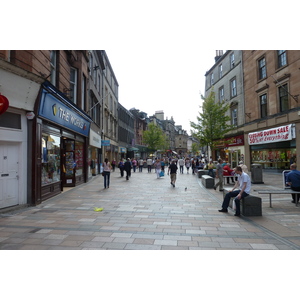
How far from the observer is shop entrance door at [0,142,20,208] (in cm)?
753

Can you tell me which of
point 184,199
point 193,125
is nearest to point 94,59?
point 193,125

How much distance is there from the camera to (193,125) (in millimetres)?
24625

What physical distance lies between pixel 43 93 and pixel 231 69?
85.7ft

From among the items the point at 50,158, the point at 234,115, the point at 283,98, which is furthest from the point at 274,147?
the point at 50,158

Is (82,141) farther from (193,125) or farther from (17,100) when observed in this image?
(193,125)

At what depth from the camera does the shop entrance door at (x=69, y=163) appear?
43.5 ft

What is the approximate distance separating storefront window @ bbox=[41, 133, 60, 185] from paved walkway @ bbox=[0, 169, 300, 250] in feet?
4.80

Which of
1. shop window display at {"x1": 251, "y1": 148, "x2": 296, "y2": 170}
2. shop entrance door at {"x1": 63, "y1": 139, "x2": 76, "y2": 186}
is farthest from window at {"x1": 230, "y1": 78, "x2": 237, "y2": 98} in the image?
shop entrance door at {"x1": 63, "y1": 139, "x2": 76, "y2": 186}

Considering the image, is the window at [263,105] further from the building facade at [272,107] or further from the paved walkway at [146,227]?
the paved walkway at [146,227]

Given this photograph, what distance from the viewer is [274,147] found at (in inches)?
858

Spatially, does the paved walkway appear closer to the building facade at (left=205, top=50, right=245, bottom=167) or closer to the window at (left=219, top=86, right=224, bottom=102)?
the building facade at (left=205, top=50, right=245, bottom=167)

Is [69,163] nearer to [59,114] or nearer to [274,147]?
[59,114]

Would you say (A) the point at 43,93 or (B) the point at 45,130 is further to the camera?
(B) the point at 45,130

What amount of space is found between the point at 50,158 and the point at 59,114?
1985 mm
